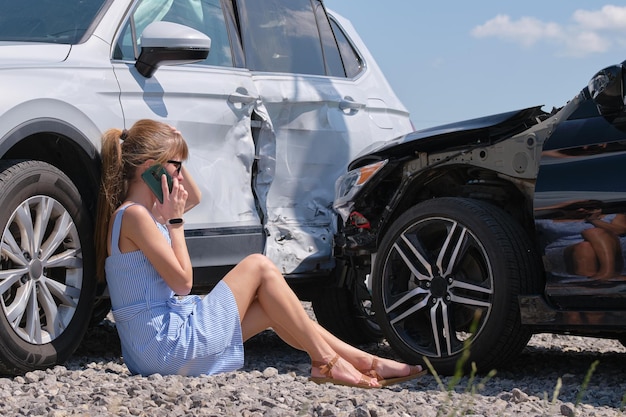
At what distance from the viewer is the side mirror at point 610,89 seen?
191 inches

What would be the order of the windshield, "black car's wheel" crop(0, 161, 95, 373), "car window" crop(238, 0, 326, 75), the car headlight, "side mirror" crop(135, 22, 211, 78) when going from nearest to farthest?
"black car's wheel" crop(0, 161, 95, 373)
"side mirror" crop(135, 22, 211, 78)
the windshield
the car headlight
"car window" crop(238, 0, 326, 75)

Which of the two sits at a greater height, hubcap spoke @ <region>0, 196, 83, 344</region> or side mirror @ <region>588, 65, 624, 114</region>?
side mirror @ <region>588, 65, 624, 114</region>

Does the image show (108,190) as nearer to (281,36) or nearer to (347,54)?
(281,36)

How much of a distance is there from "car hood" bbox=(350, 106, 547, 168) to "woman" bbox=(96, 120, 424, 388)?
1143 millimetres

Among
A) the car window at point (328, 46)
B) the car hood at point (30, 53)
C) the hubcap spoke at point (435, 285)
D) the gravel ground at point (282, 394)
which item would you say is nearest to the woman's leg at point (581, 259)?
the hubcap spoke at point (435, 285)

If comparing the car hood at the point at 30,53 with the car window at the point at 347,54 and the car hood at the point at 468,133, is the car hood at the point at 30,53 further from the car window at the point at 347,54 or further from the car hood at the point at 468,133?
the car window at the point at 347,54

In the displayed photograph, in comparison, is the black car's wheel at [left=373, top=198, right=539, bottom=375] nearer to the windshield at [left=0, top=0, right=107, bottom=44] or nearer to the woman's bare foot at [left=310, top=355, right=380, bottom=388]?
the woman's bare foot at [left=310, top=355, right=380, bottom=388]

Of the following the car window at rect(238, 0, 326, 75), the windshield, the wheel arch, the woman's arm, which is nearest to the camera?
the woman's arm

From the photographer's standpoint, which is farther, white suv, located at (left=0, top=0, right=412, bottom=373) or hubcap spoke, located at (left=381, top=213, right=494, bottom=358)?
hubcap spoke, located at (left=381, top=213, right=494, bottom=358)

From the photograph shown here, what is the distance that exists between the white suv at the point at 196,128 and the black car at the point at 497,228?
53 centimetres

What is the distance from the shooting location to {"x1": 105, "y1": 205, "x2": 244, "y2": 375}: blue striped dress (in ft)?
15.6

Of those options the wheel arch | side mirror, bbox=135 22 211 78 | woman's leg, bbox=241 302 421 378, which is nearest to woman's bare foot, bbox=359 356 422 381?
woman's leg, bbox=241 302 421 378

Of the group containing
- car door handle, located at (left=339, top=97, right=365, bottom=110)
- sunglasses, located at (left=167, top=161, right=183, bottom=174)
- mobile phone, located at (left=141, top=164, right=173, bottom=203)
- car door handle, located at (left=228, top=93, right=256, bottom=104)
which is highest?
car door handle, located at (left=228, top=93, right=256, bottom=104)

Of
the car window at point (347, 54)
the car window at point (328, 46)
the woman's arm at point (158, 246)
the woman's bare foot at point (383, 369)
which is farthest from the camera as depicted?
the car window at point (347, 54)
